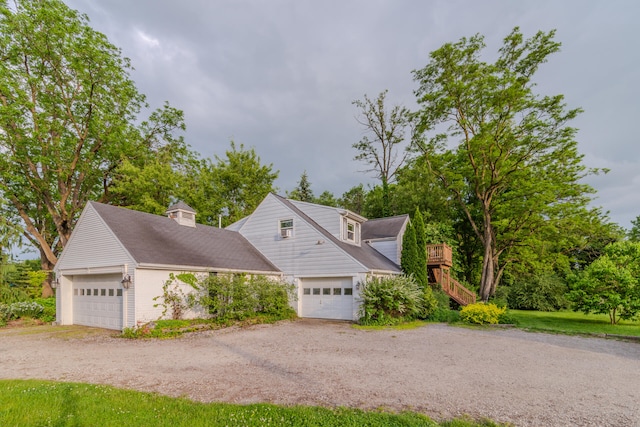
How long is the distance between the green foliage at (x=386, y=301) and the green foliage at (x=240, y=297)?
13.7 ft

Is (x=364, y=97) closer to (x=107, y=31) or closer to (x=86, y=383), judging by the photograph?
(x=107, y=31)

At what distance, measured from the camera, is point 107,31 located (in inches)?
886

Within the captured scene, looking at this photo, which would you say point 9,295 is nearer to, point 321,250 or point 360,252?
point 321,250

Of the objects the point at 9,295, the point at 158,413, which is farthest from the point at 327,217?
the point at 9,295

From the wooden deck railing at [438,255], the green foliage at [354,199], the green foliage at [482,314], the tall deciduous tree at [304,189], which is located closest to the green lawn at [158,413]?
the green foliage at [482,314]

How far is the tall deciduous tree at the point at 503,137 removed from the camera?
20.2 meters

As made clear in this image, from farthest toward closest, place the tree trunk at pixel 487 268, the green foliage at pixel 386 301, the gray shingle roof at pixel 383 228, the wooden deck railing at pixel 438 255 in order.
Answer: the tree trunk at pixel 487 268 < the gray shingle roof at pixel 383 228 < the wooden deck railing at pixel 438 255 < the green foliage at pixel 386 301

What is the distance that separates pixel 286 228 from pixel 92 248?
29.2ft

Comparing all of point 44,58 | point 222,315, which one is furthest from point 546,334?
point 44,58

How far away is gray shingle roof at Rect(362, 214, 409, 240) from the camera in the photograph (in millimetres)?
19684

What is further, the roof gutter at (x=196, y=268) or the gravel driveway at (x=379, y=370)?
the roof gutter at (x=196, y=268)

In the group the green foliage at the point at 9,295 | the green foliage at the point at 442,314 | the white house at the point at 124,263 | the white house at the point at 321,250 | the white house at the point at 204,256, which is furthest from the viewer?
the green foliage at the point at 9,295

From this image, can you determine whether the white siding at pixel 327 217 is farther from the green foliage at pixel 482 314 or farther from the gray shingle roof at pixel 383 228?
the green foliage at pixel 482 314

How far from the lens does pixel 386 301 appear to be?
13625 mm
